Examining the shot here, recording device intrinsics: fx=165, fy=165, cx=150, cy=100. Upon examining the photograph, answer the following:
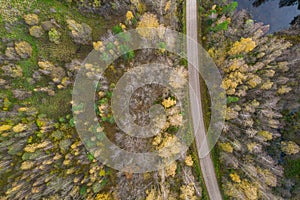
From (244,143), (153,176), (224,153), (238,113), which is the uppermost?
(238,113)

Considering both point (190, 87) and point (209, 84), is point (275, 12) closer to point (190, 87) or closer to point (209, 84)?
point (209, 84)

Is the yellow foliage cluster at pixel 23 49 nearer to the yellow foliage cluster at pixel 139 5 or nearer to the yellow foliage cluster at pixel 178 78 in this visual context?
the yellow foliage cluster at pixel 139 5

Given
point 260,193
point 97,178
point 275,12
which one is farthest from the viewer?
point 275,12

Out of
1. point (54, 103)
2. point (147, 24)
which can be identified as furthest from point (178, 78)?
point (54, 103)

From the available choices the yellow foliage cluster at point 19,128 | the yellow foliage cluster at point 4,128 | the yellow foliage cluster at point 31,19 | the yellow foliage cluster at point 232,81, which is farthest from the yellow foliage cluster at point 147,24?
the yellow foliage cluster at point 4,128

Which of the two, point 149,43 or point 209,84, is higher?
point 149,43

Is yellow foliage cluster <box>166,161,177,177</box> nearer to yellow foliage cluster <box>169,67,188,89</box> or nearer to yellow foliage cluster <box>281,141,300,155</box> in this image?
yellow foliage cluster <box>169,67,188,89</box>

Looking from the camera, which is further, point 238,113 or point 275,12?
point 275,12

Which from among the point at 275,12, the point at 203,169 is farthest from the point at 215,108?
the point at 275,12
